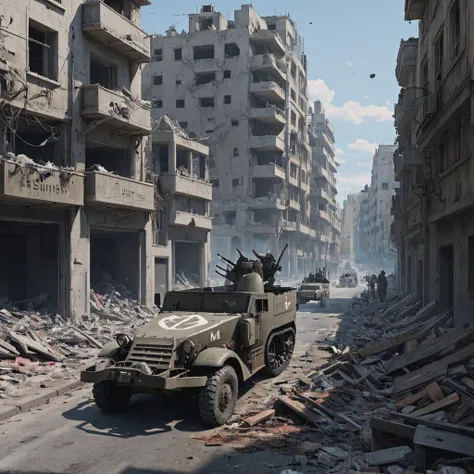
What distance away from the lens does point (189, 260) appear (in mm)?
37750

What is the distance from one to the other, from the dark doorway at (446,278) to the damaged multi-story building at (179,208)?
1598 centimetres

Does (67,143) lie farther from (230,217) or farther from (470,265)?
(230,217)

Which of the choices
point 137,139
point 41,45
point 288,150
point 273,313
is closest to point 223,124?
point 288,150

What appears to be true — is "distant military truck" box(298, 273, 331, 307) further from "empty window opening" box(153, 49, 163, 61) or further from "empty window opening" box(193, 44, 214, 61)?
"empty window opening" box(153, 49, 163, 61)

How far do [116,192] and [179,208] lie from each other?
10467mm

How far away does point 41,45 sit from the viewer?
21781mm

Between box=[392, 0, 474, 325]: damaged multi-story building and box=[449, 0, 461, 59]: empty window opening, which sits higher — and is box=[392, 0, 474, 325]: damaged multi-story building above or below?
below

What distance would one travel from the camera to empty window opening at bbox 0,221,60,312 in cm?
2205

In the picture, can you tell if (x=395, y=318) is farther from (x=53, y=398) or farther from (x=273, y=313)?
(x=53, y=398)

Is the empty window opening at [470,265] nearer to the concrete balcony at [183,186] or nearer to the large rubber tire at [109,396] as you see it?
the large rubber tire at [109,396]

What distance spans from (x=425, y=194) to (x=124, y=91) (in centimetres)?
1388

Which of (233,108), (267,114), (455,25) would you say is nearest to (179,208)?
(455,25)

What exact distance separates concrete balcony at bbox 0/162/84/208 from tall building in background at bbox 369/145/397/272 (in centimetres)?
8762

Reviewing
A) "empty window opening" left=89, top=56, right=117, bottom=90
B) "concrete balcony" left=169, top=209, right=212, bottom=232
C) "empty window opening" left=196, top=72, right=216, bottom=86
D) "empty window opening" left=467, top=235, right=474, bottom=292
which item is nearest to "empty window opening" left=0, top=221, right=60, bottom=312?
"empty window opening" left=89, top=56, right=117, bottom=90
